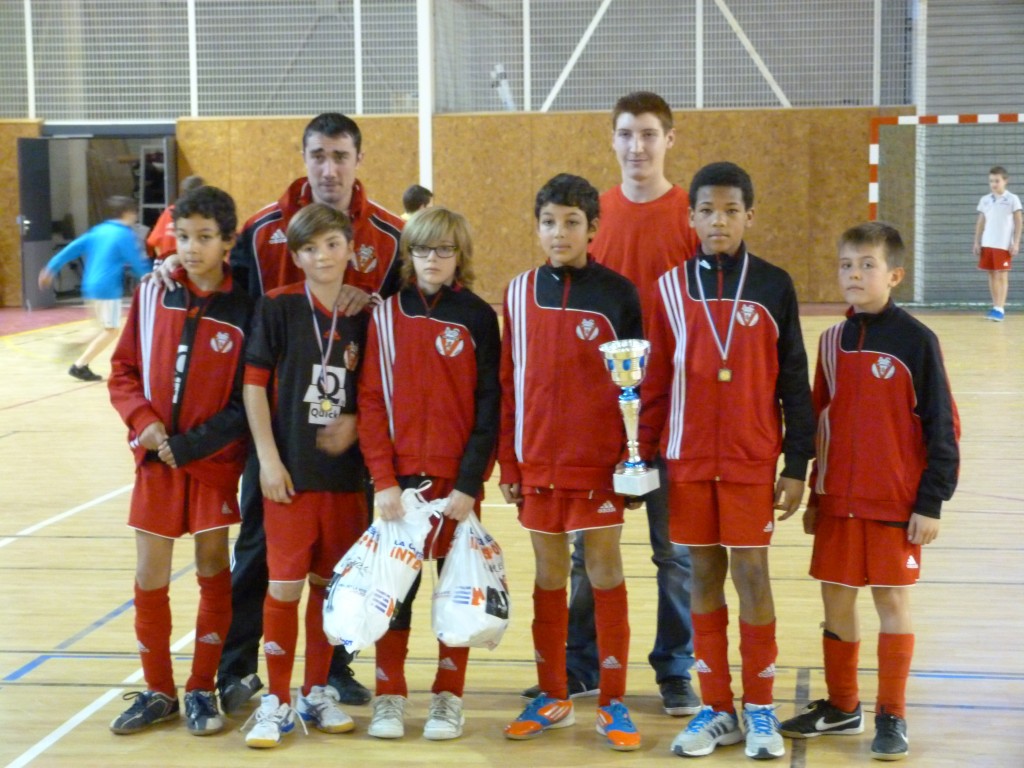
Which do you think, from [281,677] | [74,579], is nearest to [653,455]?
[281,677]

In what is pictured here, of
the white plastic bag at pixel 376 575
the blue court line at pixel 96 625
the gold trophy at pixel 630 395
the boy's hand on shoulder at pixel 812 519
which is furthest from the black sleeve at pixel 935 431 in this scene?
the blue court line at pixel 96 625

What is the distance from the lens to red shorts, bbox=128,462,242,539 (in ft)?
12.0

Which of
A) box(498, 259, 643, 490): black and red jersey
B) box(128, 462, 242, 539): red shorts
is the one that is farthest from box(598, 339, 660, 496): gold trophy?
box(128, 462, 242, 539): red shorts

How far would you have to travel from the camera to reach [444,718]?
142 inches

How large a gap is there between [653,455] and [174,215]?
5.20 ft

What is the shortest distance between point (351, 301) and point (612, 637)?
1239mm

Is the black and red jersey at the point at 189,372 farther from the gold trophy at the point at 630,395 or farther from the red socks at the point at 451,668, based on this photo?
the gold trophy at the point at 630,395

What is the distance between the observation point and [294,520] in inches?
142

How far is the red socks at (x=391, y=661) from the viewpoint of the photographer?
363 centimetres

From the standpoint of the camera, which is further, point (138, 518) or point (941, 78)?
point (941, 78)

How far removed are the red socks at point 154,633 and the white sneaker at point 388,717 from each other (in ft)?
2.11

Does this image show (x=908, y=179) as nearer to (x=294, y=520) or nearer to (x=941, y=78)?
(x=941, y=78)

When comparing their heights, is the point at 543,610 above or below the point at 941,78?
below

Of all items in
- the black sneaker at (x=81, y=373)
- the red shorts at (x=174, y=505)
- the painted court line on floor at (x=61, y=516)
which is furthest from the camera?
the black sneaker at (x=81, y=373)
